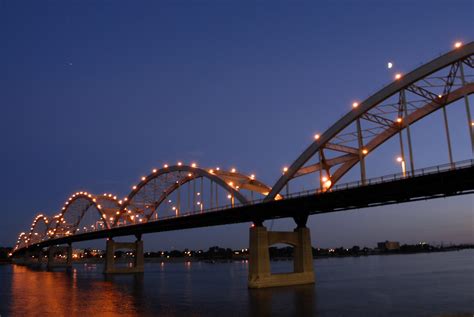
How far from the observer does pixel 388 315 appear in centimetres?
3606

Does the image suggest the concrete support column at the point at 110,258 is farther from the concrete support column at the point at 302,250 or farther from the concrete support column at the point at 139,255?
the concrete support column at the point at 302,250

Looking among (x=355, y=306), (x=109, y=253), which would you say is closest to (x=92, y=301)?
(x=355, y=306)

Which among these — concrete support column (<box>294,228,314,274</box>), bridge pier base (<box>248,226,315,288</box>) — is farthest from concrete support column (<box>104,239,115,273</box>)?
concrete support column (<box>294,228,314,274</box>)

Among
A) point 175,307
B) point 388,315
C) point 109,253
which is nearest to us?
point 388,315

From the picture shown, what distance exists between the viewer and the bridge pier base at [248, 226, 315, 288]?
185 ft

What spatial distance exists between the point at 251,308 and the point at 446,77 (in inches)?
1053

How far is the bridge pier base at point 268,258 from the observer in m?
56.5

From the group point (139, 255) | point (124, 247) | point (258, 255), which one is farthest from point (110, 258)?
point (258, 255)

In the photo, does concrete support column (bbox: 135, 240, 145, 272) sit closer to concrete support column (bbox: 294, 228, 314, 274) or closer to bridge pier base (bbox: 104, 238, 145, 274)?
bridge pier base (bbox: 104, 238, 145, 274)

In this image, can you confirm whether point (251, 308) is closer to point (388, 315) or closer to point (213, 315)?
point (213, 315)

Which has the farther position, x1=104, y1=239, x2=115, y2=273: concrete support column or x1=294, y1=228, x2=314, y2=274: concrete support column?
x1=104, y1=239, x2=115, y2=273: concrete support column

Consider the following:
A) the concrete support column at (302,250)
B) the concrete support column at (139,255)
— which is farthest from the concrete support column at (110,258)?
the concrete support column at (302,250)

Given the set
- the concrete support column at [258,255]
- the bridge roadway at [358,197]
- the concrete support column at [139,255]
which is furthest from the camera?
the concrete support column at [139,255]

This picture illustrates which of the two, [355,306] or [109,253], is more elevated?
[109,253]
